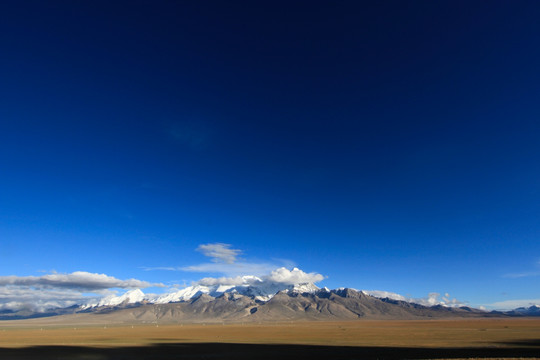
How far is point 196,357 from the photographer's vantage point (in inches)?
2104

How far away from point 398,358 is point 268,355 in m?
18.7

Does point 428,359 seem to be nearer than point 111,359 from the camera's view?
Yes

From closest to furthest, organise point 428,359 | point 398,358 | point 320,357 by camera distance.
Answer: point 428,359 < point 398,358 < point 320,357

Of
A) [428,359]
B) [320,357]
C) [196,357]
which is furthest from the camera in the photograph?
[196,357]

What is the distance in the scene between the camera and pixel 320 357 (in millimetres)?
49938

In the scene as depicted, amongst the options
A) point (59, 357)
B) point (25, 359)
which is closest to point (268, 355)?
point (59, 357)

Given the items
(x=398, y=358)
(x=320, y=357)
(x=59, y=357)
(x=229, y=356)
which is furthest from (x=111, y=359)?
(x=398, y=358)

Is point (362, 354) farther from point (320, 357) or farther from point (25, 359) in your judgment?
point (25, 359)

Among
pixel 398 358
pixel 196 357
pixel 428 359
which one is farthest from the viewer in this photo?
pixel 196 357

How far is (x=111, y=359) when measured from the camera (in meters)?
51.9

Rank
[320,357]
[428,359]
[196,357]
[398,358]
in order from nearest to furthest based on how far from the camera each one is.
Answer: [428,359] < [398,358] < [320,357] < [196,357]

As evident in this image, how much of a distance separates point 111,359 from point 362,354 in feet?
120

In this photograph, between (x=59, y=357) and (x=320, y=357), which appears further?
(x=59, y=357)

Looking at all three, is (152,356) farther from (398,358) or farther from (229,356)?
(398,358)
